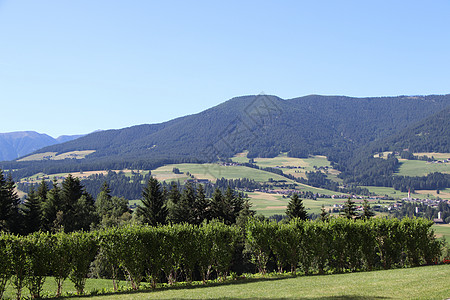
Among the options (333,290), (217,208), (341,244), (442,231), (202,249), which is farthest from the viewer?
(442,231)

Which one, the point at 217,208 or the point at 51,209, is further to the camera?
the point at 217,208

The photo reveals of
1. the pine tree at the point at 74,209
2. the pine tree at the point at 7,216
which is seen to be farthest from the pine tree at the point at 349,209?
the pine tree at the point at 7,216

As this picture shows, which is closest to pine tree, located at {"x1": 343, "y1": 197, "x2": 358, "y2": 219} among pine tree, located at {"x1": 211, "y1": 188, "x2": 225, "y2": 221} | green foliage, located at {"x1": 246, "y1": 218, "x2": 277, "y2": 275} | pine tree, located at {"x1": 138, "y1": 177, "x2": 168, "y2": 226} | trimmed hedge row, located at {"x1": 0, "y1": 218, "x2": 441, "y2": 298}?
pine tree, located at {"x1": 211, "y1": 188, "x2": 225, "y2": 221}

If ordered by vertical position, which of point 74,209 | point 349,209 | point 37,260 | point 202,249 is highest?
point 37,260

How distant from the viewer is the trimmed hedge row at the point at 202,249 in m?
18.5

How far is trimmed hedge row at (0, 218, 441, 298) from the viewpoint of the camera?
18531 mm

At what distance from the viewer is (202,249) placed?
22500 mm

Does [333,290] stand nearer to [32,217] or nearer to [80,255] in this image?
[80,255]

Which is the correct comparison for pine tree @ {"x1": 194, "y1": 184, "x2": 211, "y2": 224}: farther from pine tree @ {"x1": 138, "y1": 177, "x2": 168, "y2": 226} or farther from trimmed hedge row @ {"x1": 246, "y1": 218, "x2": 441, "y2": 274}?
trimmed hedge row @ {"x1": 246, "y1": 218, "x2": 441, "y2": 274}

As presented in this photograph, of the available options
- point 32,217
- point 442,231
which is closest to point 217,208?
point 32,217

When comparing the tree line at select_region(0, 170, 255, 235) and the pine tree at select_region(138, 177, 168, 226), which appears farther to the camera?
the pine tree at select_region(138, 177, 168, 226)

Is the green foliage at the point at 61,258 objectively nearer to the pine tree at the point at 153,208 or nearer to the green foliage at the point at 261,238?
the green foliage at the point at 261,238

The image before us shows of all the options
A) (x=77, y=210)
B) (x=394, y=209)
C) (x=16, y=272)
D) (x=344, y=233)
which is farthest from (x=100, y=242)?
(x=394, y=209)

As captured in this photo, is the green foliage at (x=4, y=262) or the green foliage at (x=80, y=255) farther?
the green foliage at (x=80, y=255)
